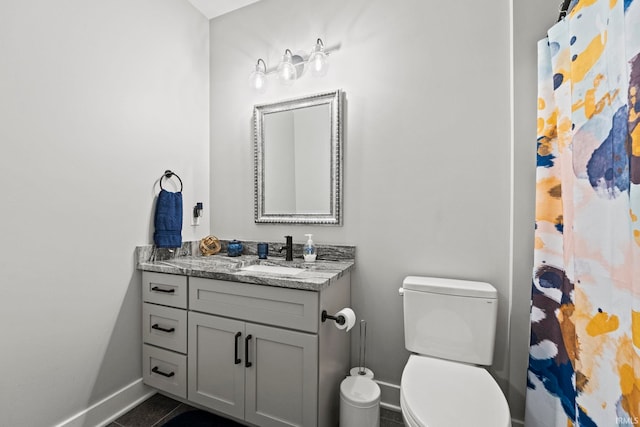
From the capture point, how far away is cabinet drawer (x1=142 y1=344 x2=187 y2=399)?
157 cm

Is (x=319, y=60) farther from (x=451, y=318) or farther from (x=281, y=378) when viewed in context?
(x=281, y=378)

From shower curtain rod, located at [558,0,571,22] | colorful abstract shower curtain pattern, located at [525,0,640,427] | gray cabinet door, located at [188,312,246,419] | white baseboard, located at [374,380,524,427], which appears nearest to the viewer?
colorful abstract shower curtain pattern, located at [525,0,640,427]

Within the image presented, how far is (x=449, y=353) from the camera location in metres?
1.38

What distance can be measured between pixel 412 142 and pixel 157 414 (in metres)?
2.19

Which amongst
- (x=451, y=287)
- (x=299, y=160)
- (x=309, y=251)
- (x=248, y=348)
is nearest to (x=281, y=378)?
(x=248, y=348)

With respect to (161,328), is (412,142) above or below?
above

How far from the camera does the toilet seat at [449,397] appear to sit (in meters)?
0.96

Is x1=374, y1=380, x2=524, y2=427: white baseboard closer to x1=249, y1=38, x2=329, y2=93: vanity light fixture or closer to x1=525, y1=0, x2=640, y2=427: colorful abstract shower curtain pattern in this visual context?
x1=525, y1=0, x2=640, y2=427: colorful abstract shower curtain pattern

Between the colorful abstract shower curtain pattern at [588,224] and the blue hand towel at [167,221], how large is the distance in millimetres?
2031

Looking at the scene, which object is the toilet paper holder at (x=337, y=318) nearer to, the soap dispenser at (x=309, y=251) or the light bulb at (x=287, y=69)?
the soap dispenser at (x=309, y=251)

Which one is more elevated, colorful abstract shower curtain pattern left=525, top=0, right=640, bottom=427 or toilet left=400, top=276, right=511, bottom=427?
colorful abstract shower curtain pattern left=525, top=0, right=640, bottom=427

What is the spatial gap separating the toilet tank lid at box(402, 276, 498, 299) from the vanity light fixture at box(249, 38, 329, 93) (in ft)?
4.63

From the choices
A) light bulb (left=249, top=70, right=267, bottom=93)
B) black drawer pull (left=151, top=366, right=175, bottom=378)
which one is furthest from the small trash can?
light bulb (left=249, top=70, right=267, bottom=93)

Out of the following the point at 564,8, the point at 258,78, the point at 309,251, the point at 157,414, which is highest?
the point at 258,78
